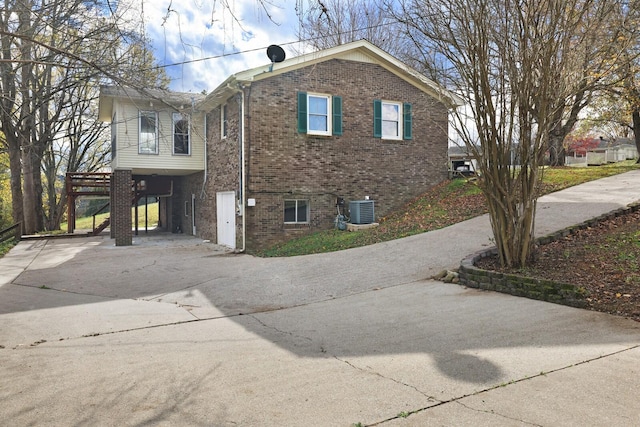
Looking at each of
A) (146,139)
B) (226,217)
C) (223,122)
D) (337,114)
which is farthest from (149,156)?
(337,114)

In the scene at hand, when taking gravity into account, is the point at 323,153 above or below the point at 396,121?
below

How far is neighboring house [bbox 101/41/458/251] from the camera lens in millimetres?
14789

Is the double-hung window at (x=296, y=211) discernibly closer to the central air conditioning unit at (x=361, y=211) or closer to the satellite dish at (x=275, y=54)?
the central air conditioning unit at (x=361, y=211)

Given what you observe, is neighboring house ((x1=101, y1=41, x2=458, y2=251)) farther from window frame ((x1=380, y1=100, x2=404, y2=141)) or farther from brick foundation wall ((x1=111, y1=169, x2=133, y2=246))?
brick foundation wall ((x1=111, y1=169, x2=133, y2=246))

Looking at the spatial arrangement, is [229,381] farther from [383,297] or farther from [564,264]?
[564,264]

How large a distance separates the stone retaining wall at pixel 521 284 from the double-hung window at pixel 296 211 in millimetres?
7828

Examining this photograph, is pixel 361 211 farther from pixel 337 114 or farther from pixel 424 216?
pixel 337 114

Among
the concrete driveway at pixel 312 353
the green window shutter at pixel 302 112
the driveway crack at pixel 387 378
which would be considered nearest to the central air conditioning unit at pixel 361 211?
the green window shutter at pixel 302 112

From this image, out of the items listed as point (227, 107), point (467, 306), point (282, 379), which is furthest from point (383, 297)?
point (227, 107)

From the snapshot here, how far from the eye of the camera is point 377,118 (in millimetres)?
16859

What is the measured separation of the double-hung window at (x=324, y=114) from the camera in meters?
15.8

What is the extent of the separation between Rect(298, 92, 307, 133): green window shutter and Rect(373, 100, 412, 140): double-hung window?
3010 mm

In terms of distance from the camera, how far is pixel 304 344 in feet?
17.3

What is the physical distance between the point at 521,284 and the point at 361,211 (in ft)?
28.9
